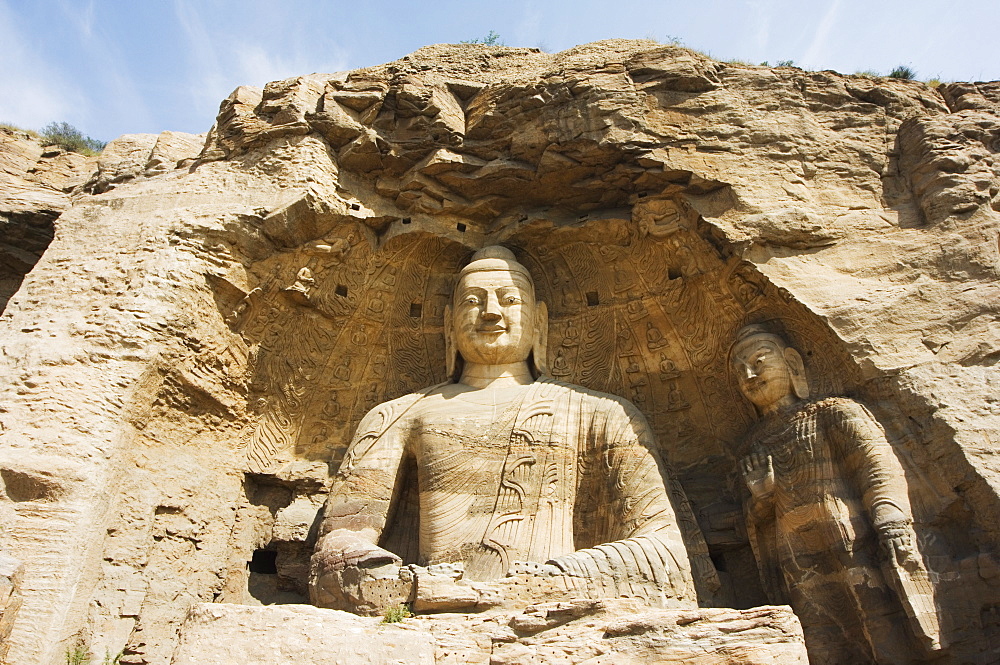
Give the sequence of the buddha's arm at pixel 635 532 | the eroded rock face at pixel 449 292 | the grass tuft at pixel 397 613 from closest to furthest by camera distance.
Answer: the grass tuft at pixel 397 613
the buddha's arm at pixel 635 532
the eroded rock face at pixel 449 292

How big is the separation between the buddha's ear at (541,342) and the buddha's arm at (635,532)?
3.42ft

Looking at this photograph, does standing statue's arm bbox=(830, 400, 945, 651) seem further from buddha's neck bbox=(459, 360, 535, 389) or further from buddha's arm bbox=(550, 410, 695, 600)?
buddha's neck bbox=(459, 360, 535, 389)

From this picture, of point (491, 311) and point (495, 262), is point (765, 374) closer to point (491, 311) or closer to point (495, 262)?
point (491, 311)

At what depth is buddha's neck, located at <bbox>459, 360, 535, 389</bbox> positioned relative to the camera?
6980 mm

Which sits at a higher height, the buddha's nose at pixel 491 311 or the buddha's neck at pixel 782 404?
the buddha's nose at pixel 491 311

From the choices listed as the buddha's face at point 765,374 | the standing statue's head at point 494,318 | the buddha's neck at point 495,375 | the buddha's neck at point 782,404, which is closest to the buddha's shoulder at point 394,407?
the buddha's neck at point 495,375

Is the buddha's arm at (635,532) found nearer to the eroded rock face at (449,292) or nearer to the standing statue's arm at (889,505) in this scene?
the eroded rock face at (449,292)

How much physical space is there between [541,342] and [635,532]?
2.14 metres

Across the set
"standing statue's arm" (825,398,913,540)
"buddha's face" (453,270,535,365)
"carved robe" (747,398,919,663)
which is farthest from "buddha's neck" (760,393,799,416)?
"buddha's face" (453,270,535,365)

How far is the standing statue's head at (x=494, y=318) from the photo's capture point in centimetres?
702

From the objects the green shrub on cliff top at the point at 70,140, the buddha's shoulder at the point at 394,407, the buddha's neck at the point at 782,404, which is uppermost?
the green shrub on cliff top at the point at 70,140

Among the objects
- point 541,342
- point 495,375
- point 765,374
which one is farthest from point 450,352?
point 765,374

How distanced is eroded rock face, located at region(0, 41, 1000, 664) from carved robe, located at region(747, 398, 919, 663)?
0.78 ft

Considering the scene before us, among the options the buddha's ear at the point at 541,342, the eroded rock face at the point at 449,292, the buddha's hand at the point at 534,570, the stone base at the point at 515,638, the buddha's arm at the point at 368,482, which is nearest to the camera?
the stone base at the point at 515,638
